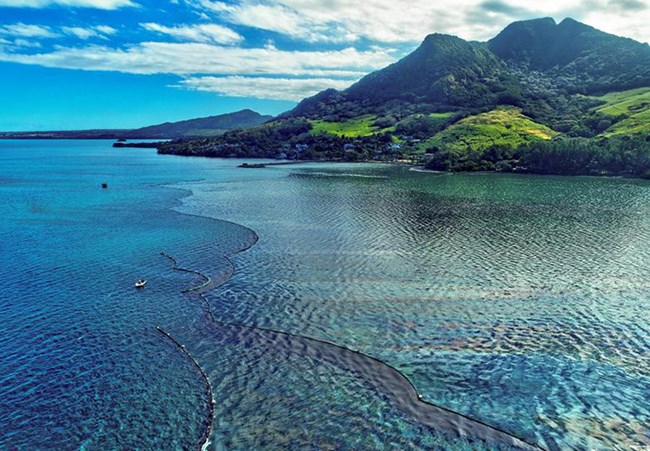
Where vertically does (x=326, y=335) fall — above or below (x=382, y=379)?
above

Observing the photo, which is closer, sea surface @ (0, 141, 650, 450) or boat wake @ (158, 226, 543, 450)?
boat wake @ (158, 226, 543, 450)

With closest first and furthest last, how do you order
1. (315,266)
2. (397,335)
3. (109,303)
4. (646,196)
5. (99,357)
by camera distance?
(99,357) → (397,335) → (109,303) → (315,266) → (646,196)

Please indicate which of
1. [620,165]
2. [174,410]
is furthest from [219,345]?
[620,165]

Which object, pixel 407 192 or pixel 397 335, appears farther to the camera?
pixel 407 192

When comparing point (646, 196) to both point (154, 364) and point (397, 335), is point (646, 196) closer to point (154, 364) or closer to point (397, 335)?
point (397, 335)

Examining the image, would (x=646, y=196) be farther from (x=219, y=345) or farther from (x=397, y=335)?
(x=219, y=345)

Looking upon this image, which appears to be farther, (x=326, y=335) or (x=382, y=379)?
(x=326, y=335)

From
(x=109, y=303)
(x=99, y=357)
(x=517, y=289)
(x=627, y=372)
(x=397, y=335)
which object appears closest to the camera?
(x=627, y=372)

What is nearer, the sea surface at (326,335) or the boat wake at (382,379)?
the boat wake at (382,379)
